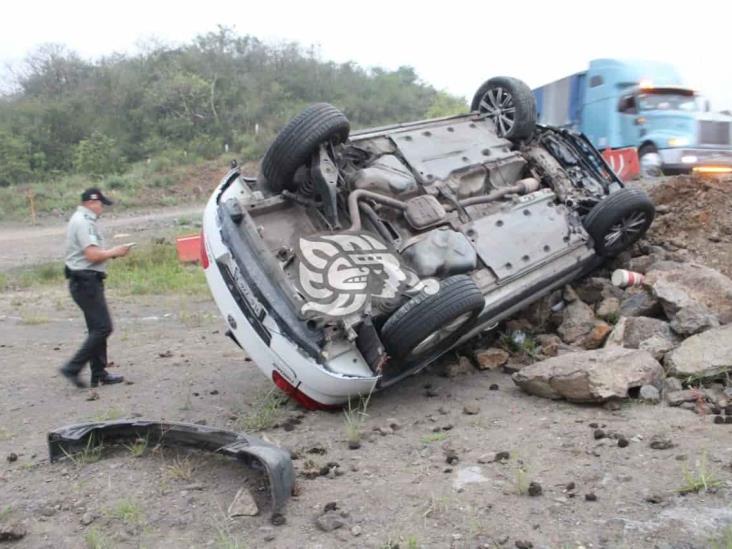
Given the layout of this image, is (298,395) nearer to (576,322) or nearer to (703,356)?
→ (576,322)

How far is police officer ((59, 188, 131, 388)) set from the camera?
560cm

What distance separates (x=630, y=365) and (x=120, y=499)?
9.24 ft

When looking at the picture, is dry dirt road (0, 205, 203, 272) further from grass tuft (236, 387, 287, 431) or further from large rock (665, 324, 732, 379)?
large rock (665, 324, 732, 379)

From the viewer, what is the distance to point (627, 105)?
13.9 m

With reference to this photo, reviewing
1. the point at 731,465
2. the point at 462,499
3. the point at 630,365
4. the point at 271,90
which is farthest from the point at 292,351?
the point at 271,90

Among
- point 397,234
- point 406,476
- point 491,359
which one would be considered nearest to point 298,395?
point 406,476

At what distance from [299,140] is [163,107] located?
3683cm

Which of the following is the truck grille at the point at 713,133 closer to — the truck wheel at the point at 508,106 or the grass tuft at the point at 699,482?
the truck wheel at the point at 508,106

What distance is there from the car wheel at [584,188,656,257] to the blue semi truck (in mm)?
6884

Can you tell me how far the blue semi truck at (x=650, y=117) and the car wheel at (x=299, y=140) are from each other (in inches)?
339

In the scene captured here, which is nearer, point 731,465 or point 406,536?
point 406,536

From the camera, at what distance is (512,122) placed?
624cm

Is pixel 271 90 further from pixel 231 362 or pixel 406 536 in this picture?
pixel 406 536

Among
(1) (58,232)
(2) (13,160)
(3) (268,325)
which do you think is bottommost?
(1) (58,232)
